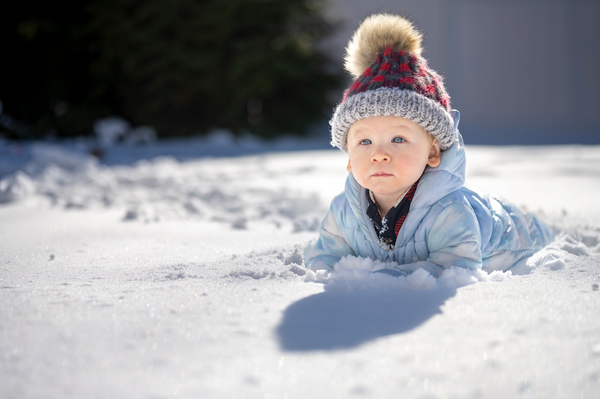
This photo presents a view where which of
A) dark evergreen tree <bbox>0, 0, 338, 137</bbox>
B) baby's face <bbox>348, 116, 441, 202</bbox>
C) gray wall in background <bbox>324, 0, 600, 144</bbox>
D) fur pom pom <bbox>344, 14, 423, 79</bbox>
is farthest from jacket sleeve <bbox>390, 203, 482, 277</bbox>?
gray wall in background <bbox>324, 0, 600, 144</bbox>

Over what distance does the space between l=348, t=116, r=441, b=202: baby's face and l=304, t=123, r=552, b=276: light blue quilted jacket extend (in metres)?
0.06

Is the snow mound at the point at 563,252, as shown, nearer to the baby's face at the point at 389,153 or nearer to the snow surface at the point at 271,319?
the snow surface at the point at 271,319

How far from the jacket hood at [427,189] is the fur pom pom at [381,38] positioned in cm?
20

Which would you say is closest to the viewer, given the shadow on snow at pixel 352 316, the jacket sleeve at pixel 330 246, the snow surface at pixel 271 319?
the snow surface at pixel 271 319

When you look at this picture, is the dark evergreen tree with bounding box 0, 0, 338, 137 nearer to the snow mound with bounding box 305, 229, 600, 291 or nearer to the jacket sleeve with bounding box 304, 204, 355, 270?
the jacket sleeve with bounding box 304, 204, 355, 270

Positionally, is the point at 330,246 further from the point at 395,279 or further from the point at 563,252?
the point at 563,252

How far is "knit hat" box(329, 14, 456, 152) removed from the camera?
3.64ft

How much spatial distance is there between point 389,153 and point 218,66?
590 centimetres

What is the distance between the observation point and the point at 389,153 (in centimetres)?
111

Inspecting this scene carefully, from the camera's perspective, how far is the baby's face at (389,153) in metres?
1.11

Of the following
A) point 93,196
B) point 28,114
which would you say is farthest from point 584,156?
point 28,114

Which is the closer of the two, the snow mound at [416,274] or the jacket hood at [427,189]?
the snow mound at [416,274]

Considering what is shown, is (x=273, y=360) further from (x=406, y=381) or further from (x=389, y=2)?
(x=389, y=2)

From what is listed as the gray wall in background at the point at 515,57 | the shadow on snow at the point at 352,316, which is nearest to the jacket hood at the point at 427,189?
the shadow on snow at the point at 352,316
